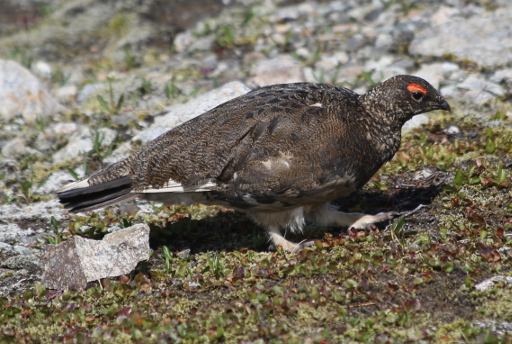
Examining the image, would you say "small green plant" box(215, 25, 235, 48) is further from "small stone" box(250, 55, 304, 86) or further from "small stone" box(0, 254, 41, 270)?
"small stone" box(0, 254, 41, 270)

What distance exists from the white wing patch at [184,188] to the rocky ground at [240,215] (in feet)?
1.65

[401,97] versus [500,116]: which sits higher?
[401,97]

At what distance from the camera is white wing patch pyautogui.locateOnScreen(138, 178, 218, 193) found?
4930 millimetres

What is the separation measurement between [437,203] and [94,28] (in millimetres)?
7284

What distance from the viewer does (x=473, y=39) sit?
27.5 ft

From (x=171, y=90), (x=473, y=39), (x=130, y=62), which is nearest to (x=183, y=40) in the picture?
(x=130, y=62)

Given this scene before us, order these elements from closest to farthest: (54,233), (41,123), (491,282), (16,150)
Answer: (491,282), (54,233), (16,150), (41,123)

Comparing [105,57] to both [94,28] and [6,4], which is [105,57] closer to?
[94,28]

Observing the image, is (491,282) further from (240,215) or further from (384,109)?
(240,215)

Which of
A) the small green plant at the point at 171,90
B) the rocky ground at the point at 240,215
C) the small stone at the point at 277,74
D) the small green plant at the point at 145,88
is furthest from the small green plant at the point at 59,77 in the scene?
the small stone at the point at 277,74

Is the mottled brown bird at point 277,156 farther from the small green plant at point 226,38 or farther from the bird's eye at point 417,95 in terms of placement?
the small green plant at point 226,38

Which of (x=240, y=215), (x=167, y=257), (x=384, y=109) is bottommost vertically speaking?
(x=240, y=215)

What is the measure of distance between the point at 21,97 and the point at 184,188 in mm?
3824

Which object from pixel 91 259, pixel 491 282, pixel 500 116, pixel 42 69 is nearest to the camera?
pixel 491 282
